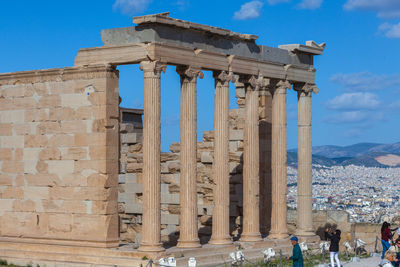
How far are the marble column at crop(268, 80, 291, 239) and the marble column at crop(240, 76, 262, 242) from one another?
157cm

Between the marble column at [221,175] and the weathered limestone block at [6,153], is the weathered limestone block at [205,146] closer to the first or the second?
the marble column at [221,175]

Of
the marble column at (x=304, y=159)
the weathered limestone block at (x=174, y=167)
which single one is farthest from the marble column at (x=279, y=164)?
the weathered limestone block at (x=174, y=167)

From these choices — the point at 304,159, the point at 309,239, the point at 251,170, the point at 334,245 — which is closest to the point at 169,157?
the point at 304,159

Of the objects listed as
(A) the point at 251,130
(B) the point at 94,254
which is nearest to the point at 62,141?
(B) the point at 94,254

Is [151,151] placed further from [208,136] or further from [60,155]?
[208,136]

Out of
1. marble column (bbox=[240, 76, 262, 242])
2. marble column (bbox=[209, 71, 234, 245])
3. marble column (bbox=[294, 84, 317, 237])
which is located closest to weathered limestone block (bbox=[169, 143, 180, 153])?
marble column (bbox=[294, 84, 317, 237])

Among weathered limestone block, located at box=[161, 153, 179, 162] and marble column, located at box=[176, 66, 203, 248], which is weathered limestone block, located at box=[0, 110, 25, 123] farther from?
weathered limestone block, located at box=[161, 153, 179, 162]

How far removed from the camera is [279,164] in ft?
111

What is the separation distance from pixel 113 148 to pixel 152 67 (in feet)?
10.0

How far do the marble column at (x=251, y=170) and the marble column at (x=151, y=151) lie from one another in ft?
16.3

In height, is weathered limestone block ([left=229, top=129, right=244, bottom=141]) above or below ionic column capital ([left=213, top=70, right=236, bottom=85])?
below

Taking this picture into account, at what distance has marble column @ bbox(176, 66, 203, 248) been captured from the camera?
29328 millimetres

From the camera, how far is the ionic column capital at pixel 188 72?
2942 centimetres

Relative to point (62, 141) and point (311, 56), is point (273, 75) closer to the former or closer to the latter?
point (311, 56)
